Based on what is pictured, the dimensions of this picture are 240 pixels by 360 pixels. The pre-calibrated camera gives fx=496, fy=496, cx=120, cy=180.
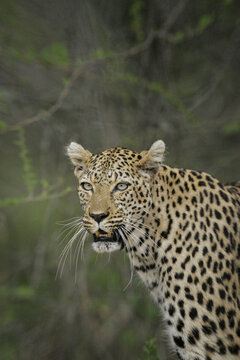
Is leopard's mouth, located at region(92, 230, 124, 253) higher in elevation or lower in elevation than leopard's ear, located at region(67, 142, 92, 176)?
lower

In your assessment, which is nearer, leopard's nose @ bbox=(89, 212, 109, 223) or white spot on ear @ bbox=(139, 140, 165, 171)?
leopard's nose @ bbox=(89, 212, 109, 223)

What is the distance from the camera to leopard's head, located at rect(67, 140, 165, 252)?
18.6ft

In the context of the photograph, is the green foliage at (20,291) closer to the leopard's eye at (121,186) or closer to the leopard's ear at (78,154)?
the leopard's ear at (78,154)

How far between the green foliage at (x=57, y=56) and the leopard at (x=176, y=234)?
2576 millimetres

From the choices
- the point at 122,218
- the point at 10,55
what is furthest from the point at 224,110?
the point at 122,218

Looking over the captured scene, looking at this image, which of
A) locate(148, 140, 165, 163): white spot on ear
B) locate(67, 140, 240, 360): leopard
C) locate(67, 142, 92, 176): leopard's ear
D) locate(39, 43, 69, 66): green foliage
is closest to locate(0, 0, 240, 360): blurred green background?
locate(39, 43, 69, 66): green foliage

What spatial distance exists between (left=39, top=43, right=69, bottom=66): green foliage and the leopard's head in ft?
9.52

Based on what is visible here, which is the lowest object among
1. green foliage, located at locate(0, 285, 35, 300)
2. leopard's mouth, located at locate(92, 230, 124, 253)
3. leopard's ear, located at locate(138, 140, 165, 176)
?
leopard's mouth, located at locate(92, 230, 124, 253)

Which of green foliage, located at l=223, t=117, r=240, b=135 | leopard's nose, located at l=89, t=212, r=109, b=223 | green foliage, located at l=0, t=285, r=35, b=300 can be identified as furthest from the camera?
green foliage, located at l=223, t=117, r=240, b=135

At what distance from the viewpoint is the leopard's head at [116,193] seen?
18.6 ft

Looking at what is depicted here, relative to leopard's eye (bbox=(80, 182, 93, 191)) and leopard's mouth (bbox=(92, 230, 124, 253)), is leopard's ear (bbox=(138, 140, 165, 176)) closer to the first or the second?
leopard's eye (bbox=(80, 182, 93, 191))

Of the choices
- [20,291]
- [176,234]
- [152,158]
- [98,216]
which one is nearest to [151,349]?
[176,234]

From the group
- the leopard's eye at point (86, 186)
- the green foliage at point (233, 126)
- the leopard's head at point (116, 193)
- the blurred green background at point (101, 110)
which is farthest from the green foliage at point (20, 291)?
the green foliage at point (233, 126)

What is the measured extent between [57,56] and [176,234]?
13.8 ft
